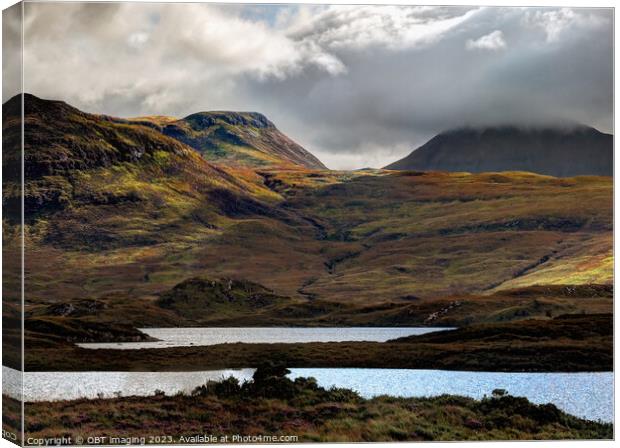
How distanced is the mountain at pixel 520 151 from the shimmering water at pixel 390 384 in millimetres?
15552

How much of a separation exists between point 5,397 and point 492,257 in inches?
5289

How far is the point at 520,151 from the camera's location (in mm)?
107875

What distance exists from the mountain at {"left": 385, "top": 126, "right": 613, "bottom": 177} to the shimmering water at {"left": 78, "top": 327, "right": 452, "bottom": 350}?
19.4 m

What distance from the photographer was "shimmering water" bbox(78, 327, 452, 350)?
9750 centimetres

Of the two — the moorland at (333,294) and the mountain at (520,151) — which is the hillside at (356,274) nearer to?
the moorland at (333,294)

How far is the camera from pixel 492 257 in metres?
172

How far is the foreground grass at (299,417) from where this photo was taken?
4488cm

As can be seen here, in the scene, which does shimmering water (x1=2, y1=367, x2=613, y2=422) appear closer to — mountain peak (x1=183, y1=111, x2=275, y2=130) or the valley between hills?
the valley between hills

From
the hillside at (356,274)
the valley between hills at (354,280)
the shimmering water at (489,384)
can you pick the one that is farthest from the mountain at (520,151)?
the shimmering water at (489,384)

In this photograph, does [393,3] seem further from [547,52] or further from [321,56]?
[547,52]

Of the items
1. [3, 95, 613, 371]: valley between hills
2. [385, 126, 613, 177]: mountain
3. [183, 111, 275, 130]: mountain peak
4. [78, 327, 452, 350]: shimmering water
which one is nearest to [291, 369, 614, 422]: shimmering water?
[3, 95, 613, 371]: valley between hills

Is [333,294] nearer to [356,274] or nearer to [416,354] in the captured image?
[356,274]

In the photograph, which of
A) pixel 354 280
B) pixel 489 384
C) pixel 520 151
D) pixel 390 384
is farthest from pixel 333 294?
pixel 390 384

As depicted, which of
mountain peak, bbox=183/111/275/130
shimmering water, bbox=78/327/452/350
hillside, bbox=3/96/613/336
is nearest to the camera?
mountain peak, bbox=183/111/275/130
